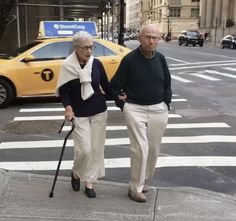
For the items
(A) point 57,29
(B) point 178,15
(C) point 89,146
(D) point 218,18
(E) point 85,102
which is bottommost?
(B) point 178,15

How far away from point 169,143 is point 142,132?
3.15 metres


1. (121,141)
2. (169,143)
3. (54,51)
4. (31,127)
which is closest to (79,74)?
(121,141)

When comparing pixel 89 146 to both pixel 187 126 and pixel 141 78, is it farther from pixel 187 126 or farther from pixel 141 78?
pixel 187 126

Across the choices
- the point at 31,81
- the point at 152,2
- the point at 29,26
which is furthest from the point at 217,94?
the point at 152,2

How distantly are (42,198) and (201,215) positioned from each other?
5.20 ft

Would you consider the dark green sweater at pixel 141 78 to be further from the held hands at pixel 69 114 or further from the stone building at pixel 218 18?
the stone building at pixel 218 18

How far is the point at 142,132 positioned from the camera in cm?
491

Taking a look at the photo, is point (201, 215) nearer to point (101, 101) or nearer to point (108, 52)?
point (101, 101)

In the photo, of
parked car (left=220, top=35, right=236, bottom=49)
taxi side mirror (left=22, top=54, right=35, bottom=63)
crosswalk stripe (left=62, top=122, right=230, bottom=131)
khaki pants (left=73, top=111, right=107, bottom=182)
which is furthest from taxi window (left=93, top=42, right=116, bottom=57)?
parked car (left=220, top=35, right=236, bottom=49)

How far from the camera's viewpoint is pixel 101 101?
507 cm

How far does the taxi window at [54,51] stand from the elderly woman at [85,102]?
255 inches

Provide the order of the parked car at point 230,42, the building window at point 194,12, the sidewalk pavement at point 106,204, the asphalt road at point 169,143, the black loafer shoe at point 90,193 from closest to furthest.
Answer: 1. the sidewalk pavement at point 106,204
2. the black loafer shoe at point 90,193
3. the asphalt road at point 169,143
4. the parked car at point 230,42
5. the building window at point 194,12

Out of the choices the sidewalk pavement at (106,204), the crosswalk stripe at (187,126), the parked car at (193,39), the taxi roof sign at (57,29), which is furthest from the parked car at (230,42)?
the sidewalk pavement at (106,204)

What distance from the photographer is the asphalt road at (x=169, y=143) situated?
633 centimetres
